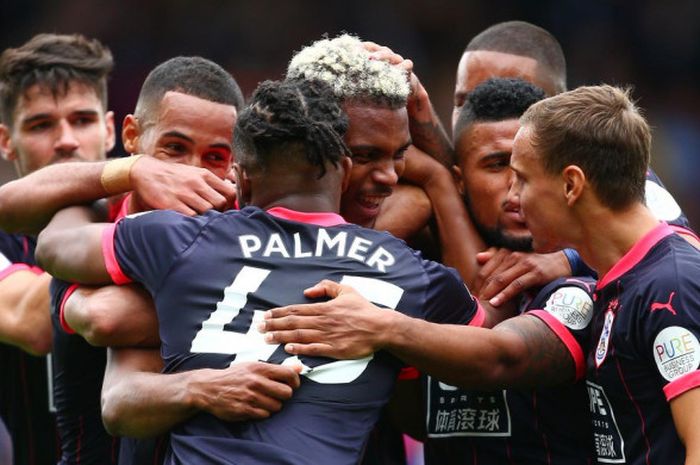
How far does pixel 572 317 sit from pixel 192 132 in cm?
166

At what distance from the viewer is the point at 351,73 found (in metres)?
4.47

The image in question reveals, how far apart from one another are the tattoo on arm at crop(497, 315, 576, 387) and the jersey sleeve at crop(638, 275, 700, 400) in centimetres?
41

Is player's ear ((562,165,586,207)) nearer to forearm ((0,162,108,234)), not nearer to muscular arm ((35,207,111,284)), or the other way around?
muscular arm ((35,207,111,284))

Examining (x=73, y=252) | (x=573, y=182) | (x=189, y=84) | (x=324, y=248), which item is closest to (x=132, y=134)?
(x=189, y=84)

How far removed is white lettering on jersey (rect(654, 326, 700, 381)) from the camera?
368cm

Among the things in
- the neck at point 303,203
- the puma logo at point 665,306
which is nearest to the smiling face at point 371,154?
the neck at point 303,203

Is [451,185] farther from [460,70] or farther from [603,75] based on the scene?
[603,75]

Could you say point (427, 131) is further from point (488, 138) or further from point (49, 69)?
point (49, 69)

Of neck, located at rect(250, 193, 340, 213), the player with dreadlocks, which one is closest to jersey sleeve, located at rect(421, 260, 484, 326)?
the player with dreadlocks

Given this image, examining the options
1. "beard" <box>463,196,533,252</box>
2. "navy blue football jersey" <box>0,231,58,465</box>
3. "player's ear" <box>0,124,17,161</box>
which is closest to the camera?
"beard" <box>463,196,533,252</box>

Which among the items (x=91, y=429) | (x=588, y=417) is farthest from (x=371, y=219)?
(x=91, y=429)

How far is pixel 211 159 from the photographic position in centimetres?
483

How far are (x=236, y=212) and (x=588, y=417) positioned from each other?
153 cm

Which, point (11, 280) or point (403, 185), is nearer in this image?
point (403, 185)
